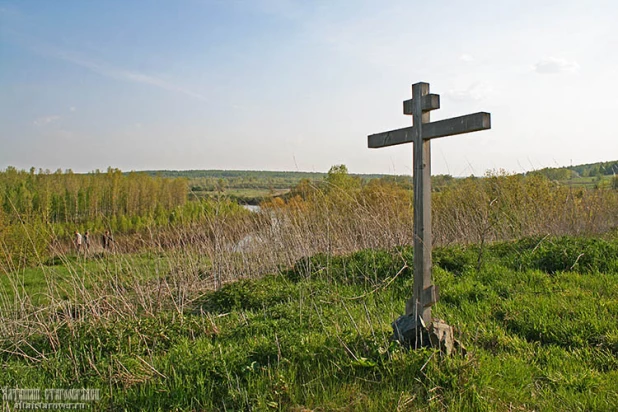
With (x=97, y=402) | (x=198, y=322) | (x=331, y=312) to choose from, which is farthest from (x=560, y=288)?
(x=97, y=402)

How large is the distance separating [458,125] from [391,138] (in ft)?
2.24

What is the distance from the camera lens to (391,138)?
360 cm

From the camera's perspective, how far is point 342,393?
2605 millimetres

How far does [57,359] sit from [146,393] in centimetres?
116

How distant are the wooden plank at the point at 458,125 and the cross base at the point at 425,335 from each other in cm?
135

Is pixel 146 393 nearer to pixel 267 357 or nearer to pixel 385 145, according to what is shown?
pixel 267 357

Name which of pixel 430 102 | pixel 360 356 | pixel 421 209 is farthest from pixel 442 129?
pixel 360 356

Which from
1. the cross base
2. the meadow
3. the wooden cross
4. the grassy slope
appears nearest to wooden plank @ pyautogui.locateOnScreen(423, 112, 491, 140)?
the wooden cross

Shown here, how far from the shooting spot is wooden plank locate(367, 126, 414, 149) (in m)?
3.40

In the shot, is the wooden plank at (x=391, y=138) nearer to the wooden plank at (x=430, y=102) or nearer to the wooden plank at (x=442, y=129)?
the wooden plank at (x=442, y=129)

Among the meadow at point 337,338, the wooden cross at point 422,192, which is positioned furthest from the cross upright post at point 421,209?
the meadow at point 337,338

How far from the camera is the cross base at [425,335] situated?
9.66 ft

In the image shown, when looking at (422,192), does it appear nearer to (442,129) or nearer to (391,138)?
(442,129)

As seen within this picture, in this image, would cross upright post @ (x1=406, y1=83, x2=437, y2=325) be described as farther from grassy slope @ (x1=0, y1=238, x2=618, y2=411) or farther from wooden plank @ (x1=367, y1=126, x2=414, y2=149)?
grassy slope @ (x1=0, y1=238, x2=618, y2=411)
